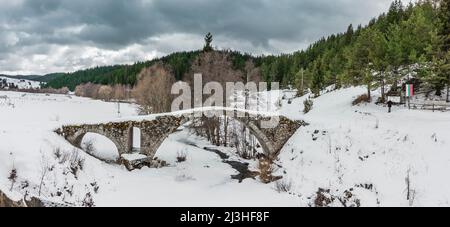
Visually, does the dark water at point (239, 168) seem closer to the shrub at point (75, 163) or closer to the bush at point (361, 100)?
the shrub at point (75, 163)

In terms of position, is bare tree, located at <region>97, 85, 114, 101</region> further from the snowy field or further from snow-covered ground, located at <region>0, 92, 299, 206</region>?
the snowy field

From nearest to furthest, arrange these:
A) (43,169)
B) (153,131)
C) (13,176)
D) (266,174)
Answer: (13,176)
(43,169)
(266,174)
(153,131)

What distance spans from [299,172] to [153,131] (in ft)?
34.7

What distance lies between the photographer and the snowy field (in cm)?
1812

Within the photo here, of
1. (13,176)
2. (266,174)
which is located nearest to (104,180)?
(13,176)

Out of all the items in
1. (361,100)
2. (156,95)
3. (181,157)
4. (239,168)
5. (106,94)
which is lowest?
(239,168)

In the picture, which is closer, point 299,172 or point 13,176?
point 13,176

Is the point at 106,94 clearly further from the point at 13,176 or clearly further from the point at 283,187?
the point at 283,187

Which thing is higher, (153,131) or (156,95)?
(156,95)

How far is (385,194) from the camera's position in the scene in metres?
18.3

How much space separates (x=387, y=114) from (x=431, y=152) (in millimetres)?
9112

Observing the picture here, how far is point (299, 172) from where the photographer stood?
908 inches
